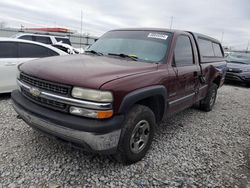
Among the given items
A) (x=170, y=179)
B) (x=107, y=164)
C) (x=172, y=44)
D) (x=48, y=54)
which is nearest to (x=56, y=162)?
(x=107, y=164)

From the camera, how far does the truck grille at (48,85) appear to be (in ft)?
7.36

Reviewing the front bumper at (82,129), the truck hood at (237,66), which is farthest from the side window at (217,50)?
the truck hood at (237,66)

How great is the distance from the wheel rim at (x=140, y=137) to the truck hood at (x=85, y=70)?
0.69 meters

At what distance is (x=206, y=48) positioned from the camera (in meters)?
4.76

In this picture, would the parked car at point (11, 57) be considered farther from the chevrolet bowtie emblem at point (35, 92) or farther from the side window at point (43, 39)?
the side window at point (43, 39)

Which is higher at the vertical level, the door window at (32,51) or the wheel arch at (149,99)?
the door window at (32,51)

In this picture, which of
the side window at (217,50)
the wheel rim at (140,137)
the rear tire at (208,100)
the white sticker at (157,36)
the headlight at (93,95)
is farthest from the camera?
the side window at (217,50)

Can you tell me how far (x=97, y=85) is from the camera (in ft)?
6.95

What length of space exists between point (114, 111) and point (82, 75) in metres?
Answer: 0.51

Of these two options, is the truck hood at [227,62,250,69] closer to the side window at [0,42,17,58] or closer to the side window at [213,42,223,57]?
the side window at [213,42,223,57]

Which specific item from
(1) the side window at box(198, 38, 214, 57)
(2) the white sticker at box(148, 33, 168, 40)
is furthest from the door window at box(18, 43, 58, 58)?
(1) the side window at box(198, 38, 214, 57)

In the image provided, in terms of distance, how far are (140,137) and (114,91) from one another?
0.93 metres

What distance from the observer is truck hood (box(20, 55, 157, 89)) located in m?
2.20

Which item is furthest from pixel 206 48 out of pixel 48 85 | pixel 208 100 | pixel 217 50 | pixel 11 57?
pixel 11 57
